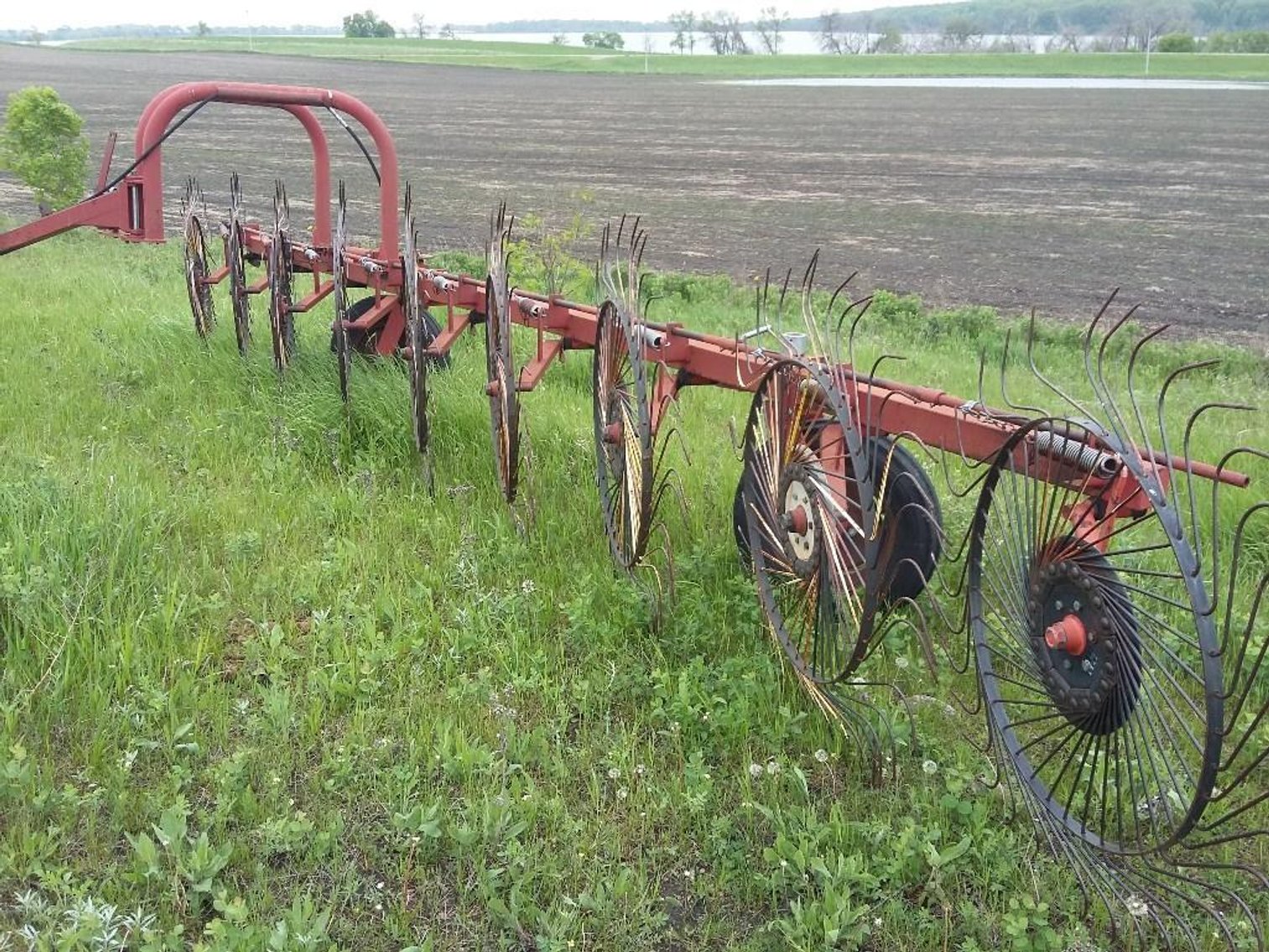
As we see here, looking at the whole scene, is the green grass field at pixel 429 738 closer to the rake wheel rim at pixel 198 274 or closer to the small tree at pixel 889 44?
the rake wheel rim at pixel 198 274

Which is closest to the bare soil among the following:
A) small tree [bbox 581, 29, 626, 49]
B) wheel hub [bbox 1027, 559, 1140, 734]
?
wheel hub [bbox 1027, 559, 1140, 734]

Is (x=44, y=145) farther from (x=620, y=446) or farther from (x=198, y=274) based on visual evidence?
(x=620, y=446)

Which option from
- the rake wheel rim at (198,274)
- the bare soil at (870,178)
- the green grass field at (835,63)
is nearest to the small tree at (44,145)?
the bare soil at (870,178)

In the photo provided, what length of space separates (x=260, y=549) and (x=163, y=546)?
333 millimetres

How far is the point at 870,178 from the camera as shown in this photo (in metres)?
24.5

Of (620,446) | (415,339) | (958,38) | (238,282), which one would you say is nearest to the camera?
(620,446)

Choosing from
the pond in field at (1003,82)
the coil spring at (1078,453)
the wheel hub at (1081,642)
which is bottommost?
the wheel hub at (1081,642)

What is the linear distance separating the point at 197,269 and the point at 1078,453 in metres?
6.10

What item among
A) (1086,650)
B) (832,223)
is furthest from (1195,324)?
(1086,650)

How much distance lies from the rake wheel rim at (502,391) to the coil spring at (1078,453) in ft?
6.94

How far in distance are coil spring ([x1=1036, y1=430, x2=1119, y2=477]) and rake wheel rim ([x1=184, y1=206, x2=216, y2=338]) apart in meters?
5.81

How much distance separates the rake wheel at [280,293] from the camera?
20.2ft

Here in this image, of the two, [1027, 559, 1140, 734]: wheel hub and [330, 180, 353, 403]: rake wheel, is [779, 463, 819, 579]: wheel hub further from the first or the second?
[330, 180, 353, 403]: rake wheel

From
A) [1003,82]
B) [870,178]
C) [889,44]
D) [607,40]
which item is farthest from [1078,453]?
[607,40]
